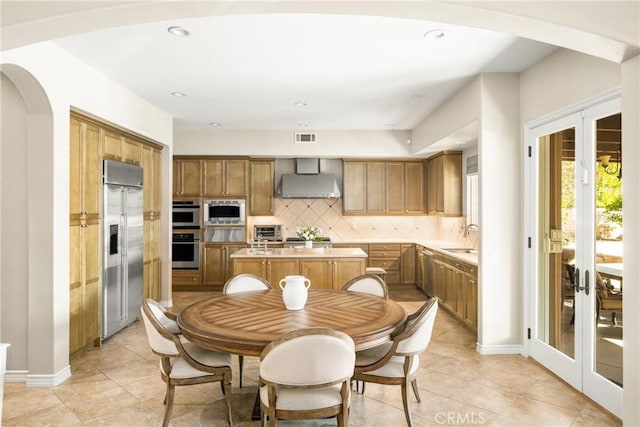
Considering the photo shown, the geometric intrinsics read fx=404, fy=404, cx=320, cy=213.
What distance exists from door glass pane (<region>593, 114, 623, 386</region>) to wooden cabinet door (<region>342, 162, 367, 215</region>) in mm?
4685

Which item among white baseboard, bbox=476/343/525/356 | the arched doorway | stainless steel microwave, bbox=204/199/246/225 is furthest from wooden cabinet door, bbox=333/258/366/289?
the arched doorway

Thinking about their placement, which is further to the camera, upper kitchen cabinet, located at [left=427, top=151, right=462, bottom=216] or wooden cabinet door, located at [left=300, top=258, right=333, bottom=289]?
upper kitchen cabinet, located at [left=427, top=151, right=462, bottom=216]

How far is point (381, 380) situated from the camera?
2.54m

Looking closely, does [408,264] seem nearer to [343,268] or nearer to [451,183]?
[451,183]

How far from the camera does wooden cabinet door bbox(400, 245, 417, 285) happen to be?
7336mm

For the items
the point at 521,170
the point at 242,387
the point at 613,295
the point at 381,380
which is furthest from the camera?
the point at 521,170

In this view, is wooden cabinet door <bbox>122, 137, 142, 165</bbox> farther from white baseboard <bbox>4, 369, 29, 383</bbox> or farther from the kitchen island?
white baseboard <bbox>4, 369, 29, 383</bbox>

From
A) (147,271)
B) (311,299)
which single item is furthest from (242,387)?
(147,271)

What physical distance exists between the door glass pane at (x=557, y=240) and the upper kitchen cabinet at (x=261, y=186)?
15.2ft

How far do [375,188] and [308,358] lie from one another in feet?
18.7

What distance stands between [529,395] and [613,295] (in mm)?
984

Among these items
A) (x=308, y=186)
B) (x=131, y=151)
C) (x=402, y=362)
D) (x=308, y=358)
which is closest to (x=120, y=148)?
(x=131, y=151)

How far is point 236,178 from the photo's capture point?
7125 millimetres

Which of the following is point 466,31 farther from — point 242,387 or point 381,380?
point 242,387
